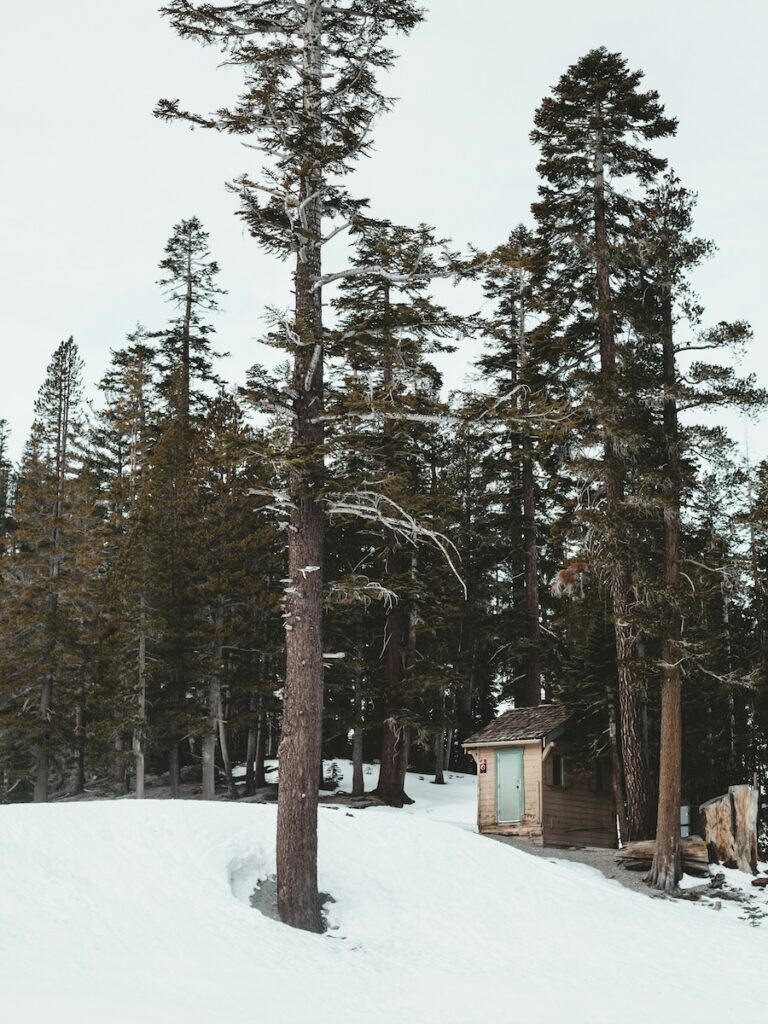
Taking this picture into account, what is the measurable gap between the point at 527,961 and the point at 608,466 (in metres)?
10.6

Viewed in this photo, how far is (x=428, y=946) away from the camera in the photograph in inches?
540

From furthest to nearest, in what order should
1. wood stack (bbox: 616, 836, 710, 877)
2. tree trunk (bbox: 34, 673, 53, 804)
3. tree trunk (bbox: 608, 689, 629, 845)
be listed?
tree trunk (bbox: 34, 673, 53, 804)
tree trunk (bbox: 608, 689, 629, 845)
wood stack (bbox: 616, 836, 710, 877)

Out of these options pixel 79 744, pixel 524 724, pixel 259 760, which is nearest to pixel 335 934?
pixel 524 724

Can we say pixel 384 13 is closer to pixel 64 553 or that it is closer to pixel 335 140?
pixel 335 140

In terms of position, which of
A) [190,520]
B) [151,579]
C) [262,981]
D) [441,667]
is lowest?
[262,981]

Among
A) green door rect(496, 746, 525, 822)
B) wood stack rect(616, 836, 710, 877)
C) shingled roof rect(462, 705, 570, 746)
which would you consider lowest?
wood stack rect(616, 836, 710, 877)

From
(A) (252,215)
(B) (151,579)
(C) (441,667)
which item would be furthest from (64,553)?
(A) (252,215)

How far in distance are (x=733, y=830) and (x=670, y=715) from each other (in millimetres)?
3929

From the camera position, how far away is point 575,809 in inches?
1012

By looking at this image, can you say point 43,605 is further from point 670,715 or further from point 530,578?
point 670,715

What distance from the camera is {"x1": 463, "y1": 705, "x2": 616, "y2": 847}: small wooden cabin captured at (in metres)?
24.8

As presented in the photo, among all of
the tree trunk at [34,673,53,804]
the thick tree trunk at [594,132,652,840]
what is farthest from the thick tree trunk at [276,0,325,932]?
the tree trunk at [34,673,53,804]

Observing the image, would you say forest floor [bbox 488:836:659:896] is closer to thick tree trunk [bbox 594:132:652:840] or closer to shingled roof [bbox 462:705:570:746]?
thick tree trunk [bbox 594:132:652:840]

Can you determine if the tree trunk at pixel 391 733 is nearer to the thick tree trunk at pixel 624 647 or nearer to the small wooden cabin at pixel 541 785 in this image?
the small wooden cabin at pixel 541 785
